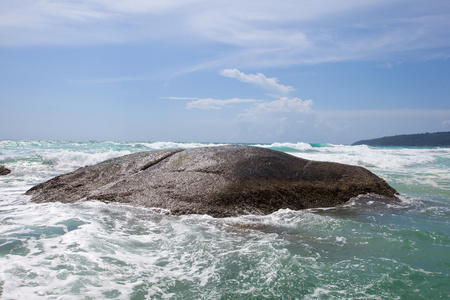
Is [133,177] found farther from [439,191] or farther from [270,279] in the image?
[439,191]

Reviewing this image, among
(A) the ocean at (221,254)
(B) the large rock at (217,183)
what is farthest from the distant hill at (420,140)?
(A) the ocean at (221,254)

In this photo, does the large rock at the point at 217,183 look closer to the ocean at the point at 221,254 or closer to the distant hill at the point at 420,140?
the ocean at the point at 221,254

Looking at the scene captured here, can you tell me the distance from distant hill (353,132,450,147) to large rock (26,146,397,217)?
8782 cm

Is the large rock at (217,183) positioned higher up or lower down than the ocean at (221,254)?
higher up

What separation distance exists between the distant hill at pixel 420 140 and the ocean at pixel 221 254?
8899 centimetres

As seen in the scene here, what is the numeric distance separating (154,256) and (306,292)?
1617 millimetres

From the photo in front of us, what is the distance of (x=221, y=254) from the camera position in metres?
3.44

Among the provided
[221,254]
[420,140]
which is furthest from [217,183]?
[420,140]

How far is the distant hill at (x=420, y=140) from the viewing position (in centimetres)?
8071

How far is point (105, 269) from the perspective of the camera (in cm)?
304

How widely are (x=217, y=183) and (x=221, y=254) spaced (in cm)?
209

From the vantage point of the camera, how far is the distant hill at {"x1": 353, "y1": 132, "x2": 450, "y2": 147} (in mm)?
80713

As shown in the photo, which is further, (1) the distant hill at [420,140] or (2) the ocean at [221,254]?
(1) the distant hill at [420,140]

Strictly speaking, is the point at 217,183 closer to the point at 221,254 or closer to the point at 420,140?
the point at 221,254
